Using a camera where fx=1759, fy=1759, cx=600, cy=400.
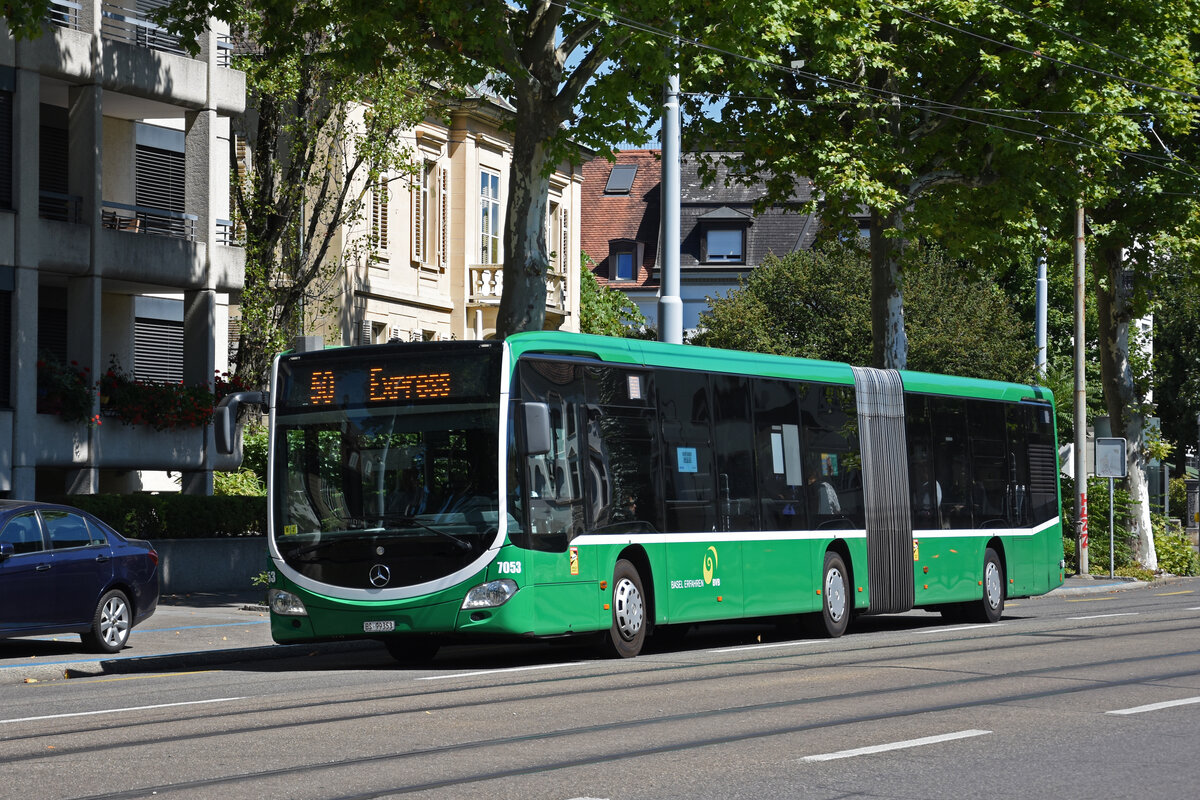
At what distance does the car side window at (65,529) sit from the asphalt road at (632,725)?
1458 mm

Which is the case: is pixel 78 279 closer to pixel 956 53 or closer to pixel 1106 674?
pixel 956 53

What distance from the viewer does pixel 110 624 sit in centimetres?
1762

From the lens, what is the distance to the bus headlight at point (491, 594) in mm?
15031

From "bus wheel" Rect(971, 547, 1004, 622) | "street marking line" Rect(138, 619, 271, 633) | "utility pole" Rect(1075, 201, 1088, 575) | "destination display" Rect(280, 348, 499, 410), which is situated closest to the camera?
"destination display" Rect(280, 348, 499, 410)

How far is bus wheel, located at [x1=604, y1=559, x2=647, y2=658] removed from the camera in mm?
16469

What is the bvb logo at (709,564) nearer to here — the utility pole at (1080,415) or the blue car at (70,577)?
the blue car at (70,577)

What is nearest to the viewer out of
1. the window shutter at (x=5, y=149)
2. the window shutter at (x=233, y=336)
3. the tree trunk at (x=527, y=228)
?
the tree trunk at (x=527, y=228)

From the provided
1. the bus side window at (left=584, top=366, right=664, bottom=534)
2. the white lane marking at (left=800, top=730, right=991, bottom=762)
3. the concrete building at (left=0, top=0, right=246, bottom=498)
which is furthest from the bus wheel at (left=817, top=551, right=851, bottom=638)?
the concrete building at (left=0, top=0, right=246, bottom=498)

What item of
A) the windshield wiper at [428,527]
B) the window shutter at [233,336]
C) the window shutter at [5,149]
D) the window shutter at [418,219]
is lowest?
the windshield wiper at [428,527]

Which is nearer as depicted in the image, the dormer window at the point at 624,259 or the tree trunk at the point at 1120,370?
the tree trunk at the point at 1120,370

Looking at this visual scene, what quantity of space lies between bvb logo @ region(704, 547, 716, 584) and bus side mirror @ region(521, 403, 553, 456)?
3136 mm

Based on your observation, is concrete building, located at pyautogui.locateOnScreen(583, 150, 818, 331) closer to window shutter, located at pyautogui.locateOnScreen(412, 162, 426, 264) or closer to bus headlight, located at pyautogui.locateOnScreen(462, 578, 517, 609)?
window shutter, located at pyautogui.locateOnScreen(412, 162, 426, 264)

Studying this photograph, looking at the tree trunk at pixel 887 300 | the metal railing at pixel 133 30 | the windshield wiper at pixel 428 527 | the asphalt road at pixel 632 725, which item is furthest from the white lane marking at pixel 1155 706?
the metal railing at pixel 133 30

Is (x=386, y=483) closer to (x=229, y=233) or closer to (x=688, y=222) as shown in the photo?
(x=229, y=233)
